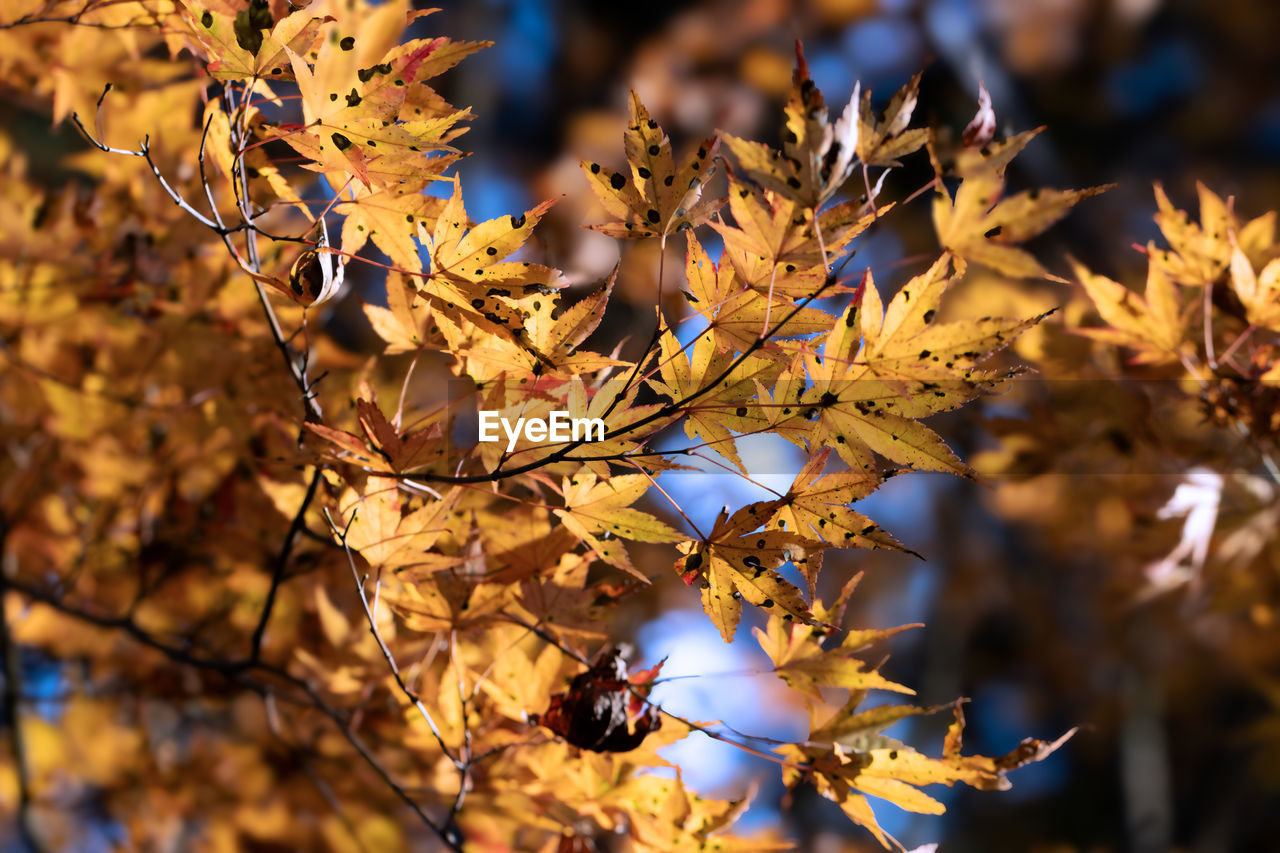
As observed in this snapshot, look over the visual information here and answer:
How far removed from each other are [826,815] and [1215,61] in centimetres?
462

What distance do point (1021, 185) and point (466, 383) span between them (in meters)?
2.38

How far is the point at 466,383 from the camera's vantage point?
Result: 2.03 ft

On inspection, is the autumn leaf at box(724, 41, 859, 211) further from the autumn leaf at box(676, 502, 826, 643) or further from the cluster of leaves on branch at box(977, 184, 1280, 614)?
the cluster of leaves on branch at box(977, 184, 1280, 614)

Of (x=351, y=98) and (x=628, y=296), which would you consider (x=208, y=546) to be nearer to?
(x=351, y=98)

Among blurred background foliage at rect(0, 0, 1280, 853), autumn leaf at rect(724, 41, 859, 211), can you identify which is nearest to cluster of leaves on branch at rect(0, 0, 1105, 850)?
autumn leaf at rect(724, 41, 859, 211)

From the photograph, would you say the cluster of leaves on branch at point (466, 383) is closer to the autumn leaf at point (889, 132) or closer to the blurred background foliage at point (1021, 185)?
the autumn leaf at point (889, 132)

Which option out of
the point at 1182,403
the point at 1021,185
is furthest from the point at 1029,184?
the point at 1182,403

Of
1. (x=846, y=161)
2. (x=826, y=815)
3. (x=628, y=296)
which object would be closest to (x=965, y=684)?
(x=826, y=815)

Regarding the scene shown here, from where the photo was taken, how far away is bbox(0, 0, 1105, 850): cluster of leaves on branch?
0.45 m

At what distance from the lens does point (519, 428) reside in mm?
533

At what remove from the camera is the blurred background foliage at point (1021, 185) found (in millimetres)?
2805

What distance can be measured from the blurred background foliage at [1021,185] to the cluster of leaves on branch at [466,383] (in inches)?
53.7

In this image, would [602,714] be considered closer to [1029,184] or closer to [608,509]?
[608,509]

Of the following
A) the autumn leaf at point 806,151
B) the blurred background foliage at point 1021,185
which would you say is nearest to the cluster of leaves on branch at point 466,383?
the autumn leaf at point 806,151
